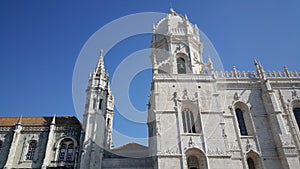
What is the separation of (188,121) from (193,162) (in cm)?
397

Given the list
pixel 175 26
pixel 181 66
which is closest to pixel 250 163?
pixel 181 66

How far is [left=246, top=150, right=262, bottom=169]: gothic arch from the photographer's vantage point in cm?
2041

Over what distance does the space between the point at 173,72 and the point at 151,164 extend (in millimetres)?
10616

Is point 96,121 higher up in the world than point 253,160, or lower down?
higher up

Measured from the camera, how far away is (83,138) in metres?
25.3

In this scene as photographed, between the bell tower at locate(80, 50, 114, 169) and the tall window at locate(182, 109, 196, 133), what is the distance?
10.1 m

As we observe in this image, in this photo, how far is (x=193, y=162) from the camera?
19953 millimetres

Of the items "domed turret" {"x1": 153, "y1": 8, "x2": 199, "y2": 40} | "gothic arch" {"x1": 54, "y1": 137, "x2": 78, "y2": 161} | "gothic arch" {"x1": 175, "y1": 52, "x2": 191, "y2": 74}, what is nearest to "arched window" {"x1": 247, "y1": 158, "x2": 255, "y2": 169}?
"gothic arch" {"x1": 175, "y1": 52, "x2": 191, "y2": 74}

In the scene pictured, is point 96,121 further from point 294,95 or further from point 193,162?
point 294,95

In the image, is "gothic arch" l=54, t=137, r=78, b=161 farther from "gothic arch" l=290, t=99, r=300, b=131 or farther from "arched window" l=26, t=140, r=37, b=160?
"gothic arch" l=290, t=99, r=300, b=131

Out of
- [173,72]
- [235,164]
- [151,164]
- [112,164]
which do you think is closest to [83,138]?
[112,164]

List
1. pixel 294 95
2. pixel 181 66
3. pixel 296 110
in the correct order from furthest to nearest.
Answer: pixel 181 66 → pixel 294 95 → pixel 296 110

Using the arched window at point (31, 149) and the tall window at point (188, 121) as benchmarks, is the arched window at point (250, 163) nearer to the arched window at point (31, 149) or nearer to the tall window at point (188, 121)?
the tall window at point (188, 121)

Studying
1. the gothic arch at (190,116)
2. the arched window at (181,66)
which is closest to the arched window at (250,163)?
the gothic arch at (190,116)
